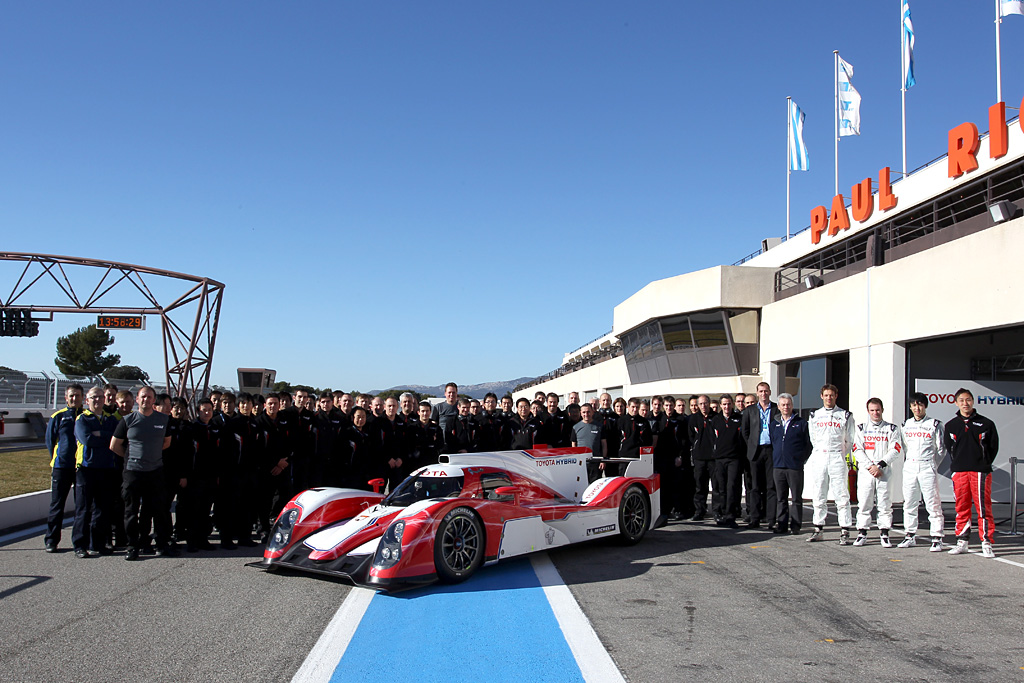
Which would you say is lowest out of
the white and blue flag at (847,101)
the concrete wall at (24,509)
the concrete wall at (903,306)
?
the concrete wall at (24,509)

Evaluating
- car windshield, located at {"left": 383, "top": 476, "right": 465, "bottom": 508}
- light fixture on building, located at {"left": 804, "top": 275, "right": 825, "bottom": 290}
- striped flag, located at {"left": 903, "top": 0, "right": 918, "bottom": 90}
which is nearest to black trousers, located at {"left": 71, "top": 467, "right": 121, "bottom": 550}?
car windshield, located at {"left": 383, "top": 476, "right": 465, "bottom": 508}

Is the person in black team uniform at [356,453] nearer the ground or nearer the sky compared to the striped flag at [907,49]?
nearer the ground

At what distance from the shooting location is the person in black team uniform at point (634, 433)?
11305mm

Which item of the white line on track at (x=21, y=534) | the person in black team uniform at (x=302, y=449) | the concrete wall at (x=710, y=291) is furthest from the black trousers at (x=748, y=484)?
the concrete wall at (x=710, y=291)

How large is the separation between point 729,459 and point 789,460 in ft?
3.22

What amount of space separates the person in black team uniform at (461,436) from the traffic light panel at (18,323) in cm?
2668

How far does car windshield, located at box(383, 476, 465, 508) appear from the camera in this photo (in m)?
7.78

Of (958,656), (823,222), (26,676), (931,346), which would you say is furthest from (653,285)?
(26,676)

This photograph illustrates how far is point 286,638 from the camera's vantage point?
5.18m

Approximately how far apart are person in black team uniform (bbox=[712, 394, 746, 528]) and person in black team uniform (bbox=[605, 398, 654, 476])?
42.4 inches

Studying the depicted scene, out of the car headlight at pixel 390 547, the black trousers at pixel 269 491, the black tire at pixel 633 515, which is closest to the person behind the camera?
the car headlight at pixel 390 547

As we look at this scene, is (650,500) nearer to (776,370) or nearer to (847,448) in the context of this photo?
(847,448)

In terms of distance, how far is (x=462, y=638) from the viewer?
5211mm

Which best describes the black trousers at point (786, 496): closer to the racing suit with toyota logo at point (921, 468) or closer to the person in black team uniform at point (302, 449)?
the racing suit with toyota logo at point (921, 468)
